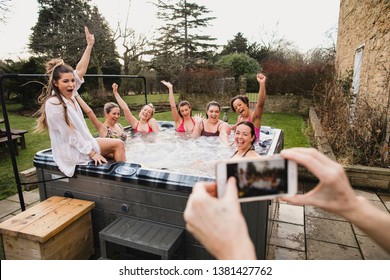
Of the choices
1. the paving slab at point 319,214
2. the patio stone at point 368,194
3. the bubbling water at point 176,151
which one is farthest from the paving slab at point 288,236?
the patio stone at point 368,194

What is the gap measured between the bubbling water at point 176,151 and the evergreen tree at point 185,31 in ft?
43.2

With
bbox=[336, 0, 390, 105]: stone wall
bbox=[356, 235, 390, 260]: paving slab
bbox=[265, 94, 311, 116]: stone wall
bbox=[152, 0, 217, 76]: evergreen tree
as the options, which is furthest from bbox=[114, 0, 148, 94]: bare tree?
bbox=[356, 235, 390, 260]: paving slab

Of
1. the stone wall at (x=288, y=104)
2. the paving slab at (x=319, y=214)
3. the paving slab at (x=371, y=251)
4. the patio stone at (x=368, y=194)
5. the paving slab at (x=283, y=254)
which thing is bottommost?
the paving slab at (x=283, y=254)

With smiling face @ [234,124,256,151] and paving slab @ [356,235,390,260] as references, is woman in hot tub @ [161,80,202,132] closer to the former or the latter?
smiling face @ [234,124,256,151]

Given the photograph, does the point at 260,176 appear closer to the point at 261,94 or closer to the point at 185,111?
the point at 261,94

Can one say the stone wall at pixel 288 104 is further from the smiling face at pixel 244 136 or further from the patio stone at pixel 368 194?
the smiling face at pixel 244 136

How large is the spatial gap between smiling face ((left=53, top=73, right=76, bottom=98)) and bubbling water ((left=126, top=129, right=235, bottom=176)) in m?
1.52

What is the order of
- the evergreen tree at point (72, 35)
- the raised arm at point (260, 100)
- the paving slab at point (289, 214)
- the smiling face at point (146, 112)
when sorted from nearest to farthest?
the paving slab at point (289, 214), the raised arm at point (260, 100), the smiling face at point (146, 112), the evergreen tree at point (72, 35)

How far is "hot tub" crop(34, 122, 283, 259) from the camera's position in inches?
80.6

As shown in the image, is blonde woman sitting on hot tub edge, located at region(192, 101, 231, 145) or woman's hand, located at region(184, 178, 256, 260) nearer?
woman's hand, located at region(184, 178, 256, 260)

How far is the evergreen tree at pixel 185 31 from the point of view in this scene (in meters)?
18.0
